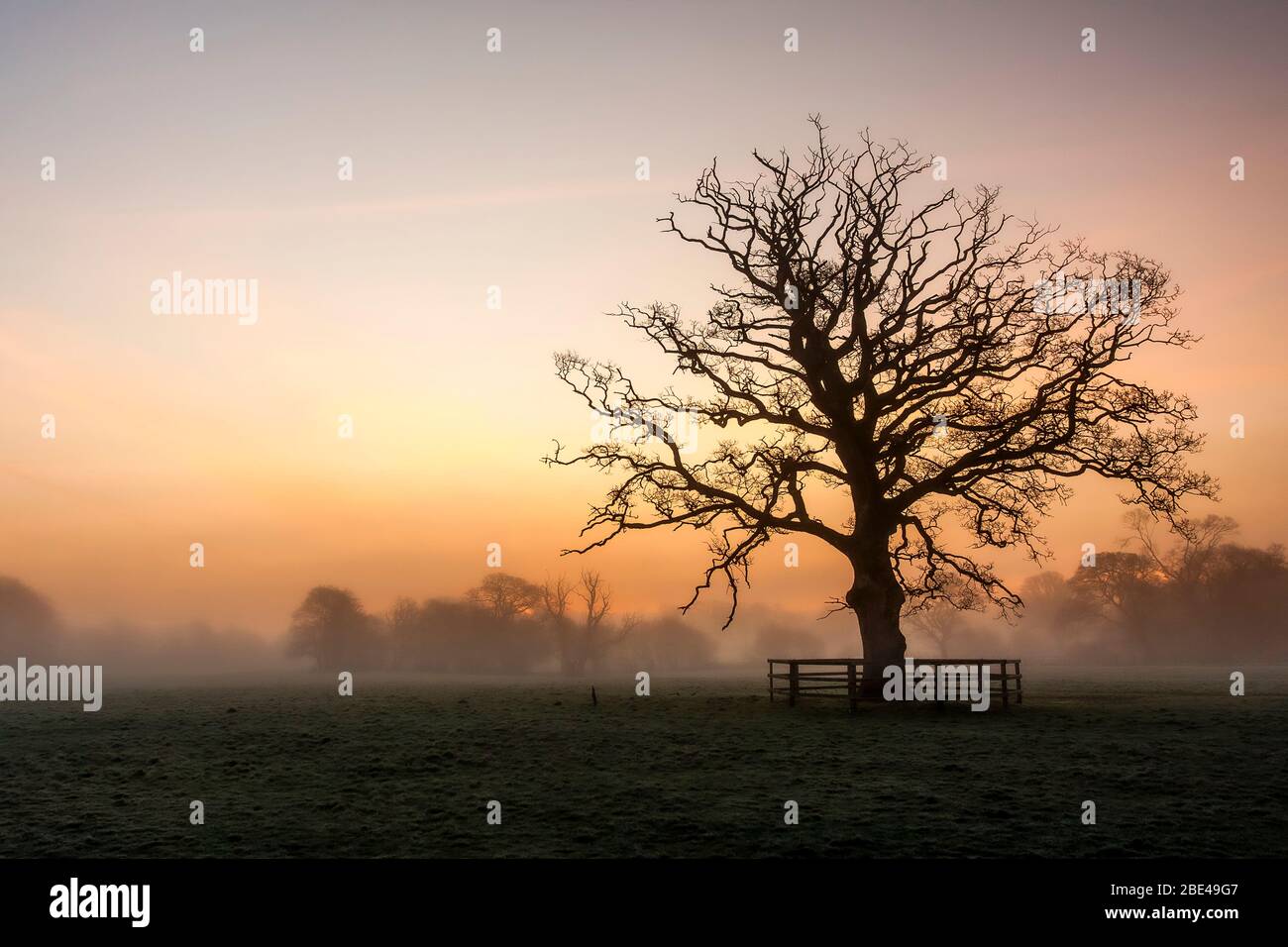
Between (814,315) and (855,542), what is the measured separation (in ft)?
27.9

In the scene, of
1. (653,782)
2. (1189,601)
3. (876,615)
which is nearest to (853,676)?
(876,615)

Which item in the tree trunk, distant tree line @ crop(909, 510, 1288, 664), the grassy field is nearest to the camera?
the grassy field

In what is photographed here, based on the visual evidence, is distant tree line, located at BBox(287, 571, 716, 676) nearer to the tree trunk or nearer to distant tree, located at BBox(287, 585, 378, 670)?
distant tree, located at BBox(287, 585, 378, 670)

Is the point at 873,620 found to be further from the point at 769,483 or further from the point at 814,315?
the point at 814,315

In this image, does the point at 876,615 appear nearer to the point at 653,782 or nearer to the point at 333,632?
the point at 653,782

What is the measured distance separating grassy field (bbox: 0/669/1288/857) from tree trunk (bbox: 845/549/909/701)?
1.97 metres

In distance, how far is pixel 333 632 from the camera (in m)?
119

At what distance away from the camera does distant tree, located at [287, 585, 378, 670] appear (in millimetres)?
118500

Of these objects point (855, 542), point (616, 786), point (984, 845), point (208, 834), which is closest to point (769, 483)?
point (855, 542)

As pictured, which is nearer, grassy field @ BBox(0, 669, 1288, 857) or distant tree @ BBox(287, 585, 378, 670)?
grassy field @ BBox(0, 669, 1288, 857)

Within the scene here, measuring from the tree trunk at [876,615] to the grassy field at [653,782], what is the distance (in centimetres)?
197

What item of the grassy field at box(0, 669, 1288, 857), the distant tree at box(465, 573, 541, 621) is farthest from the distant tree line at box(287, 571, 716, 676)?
the grassy field at box(0, 669, 1288, 857)
